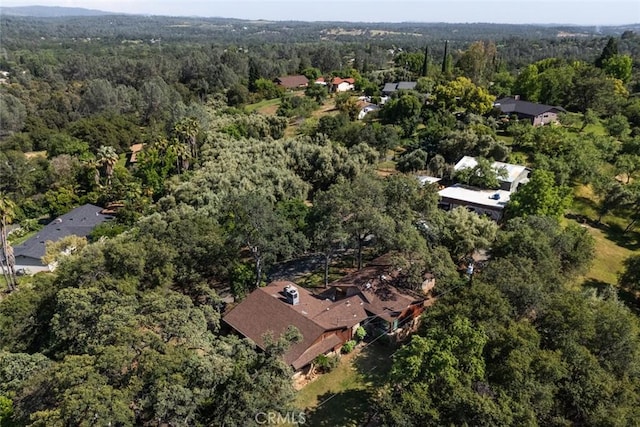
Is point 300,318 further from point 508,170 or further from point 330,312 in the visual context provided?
point 508,170

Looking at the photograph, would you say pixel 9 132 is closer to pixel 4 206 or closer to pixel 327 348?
pixel 4 206

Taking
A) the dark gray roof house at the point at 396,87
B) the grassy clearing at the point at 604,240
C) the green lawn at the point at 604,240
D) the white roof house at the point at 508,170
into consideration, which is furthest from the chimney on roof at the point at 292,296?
the dark gray roof house at the point at 396,87

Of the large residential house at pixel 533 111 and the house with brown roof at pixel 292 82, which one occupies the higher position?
the large residential house at pixel 533 111

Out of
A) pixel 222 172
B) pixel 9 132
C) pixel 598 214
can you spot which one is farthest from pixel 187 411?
pixel 9 132

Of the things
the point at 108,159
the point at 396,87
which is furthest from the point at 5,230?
the point at 396,87

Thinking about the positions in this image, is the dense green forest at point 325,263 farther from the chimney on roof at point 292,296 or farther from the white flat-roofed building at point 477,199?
the chimney on roof at point 292,296

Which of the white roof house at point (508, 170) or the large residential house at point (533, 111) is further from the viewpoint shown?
the large residential house at point (533, 111)
